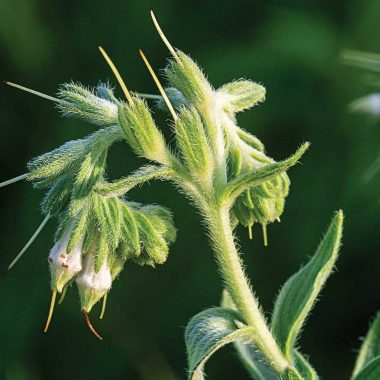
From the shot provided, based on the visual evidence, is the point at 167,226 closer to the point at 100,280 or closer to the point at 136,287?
the point at 100,280

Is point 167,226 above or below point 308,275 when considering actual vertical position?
above

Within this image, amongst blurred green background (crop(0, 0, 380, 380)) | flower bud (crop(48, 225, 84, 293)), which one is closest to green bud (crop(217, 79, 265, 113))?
flower bud (crop(48, 225, 84, 293))

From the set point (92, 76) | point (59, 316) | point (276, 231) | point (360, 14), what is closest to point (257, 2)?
point (360, 14)

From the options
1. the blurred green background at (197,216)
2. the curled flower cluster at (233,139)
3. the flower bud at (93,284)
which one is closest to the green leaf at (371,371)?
the curled flower cluster at (233,139)

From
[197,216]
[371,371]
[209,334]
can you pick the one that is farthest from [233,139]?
[197,216]

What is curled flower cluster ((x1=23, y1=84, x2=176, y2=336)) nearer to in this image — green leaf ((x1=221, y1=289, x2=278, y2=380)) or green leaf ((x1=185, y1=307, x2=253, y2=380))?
green leaf ((x1=185, y1=307, x2=253, y2=380))
